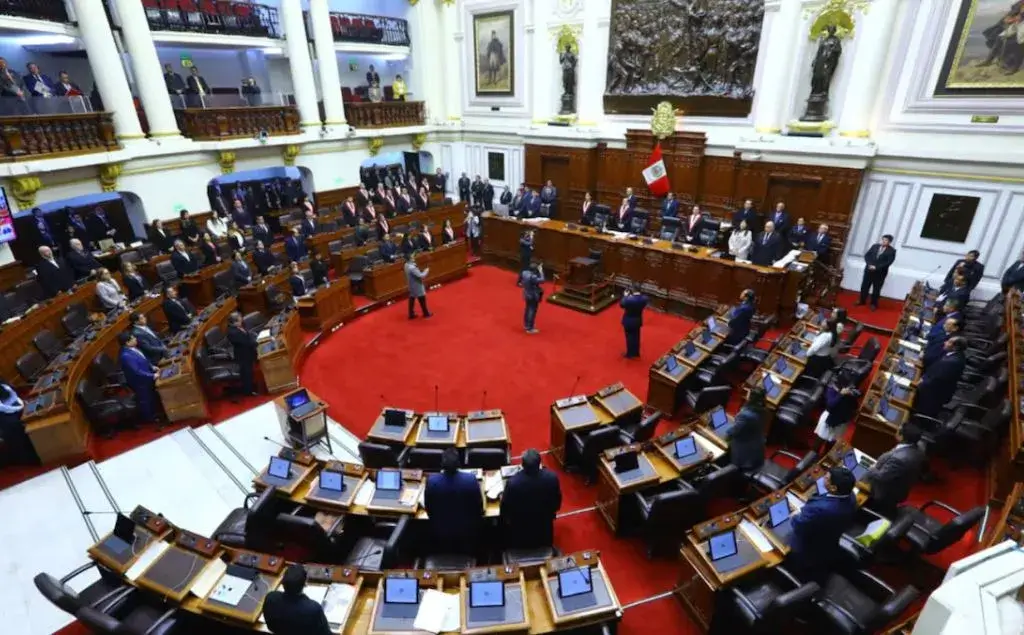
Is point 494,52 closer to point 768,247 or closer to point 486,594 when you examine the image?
point 768,247

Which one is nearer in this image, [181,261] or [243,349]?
[243,349]

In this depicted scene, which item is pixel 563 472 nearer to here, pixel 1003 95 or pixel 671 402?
pixel 671 402

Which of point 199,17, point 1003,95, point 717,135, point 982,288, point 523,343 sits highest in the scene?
point 199,17

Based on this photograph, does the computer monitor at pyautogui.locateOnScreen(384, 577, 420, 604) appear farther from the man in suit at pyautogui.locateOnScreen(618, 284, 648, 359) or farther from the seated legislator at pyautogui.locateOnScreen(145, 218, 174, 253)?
the seated legislator at pyautogui.locateOnScreen(145, 218, 174, 253)

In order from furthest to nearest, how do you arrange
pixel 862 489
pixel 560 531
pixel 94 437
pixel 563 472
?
pixel 94 437 < pixel 563 472 < pixel 560 531 < pixel 862 489

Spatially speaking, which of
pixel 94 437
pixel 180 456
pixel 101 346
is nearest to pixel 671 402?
pixel 180 456

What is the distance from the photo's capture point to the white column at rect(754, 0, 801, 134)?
11.6 meters

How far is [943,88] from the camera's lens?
33.1 ft

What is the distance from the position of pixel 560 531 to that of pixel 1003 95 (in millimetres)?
11319

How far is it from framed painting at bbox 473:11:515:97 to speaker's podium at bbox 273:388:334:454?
46.6ft

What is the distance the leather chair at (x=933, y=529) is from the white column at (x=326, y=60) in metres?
17.0

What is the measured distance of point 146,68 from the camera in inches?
485

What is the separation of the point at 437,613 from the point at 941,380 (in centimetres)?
607

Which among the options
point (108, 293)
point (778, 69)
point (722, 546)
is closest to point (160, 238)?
point (108, 293)
